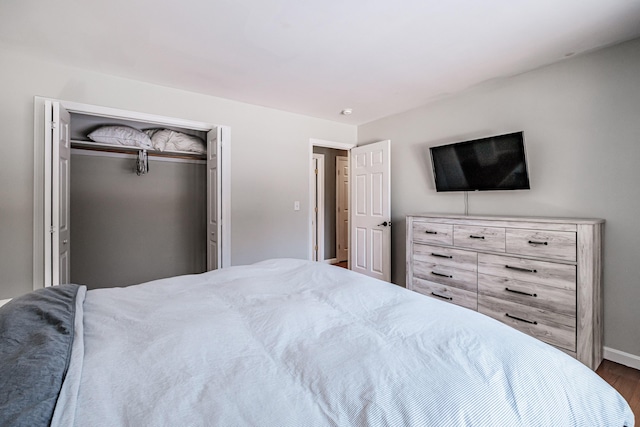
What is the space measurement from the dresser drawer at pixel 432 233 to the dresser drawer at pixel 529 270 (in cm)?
35

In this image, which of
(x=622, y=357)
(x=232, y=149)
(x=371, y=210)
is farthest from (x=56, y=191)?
(x=622, y=357)

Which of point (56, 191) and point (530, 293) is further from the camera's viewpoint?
point (56, 191)

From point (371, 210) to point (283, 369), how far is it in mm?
3251

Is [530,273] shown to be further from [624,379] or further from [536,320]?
[624,379]

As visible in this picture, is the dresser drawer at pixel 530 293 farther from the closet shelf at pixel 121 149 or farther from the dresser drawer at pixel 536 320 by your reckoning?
the closet shelf at pixel 121 149

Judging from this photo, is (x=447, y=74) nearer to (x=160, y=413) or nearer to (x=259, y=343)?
(x=259, y=343)

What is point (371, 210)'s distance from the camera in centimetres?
394

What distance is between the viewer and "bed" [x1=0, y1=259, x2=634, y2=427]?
65 centimetres

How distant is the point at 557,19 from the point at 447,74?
0.89 m

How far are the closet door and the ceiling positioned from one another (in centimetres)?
59

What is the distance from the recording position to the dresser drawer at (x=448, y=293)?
8.51 ft

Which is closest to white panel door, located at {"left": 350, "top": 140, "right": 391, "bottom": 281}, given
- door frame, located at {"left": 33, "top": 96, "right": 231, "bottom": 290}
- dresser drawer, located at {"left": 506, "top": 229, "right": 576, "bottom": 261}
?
dresser drawer, located at {"left": 506, "top": 229, "right": 576, "bottom": 261}

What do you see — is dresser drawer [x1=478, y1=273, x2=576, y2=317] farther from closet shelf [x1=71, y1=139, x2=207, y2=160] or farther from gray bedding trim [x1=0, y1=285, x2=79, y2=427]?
closet shelf [x1=71, y1=139, x2=207, y2=160]

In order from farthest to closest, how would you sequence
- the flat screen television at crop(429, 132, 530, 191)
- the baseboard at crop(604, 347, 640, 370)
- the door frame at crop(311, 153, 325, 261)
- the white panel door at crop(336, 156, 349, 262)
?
1. the white panel door at crop(336, 156, 349, 262)
2. the door frame at crop(311, 153, 325, 261)
3. the flat screen television at crop(429, 132, 530, 191)
4. the baseboard at crop(604, 347, 640, 370)
